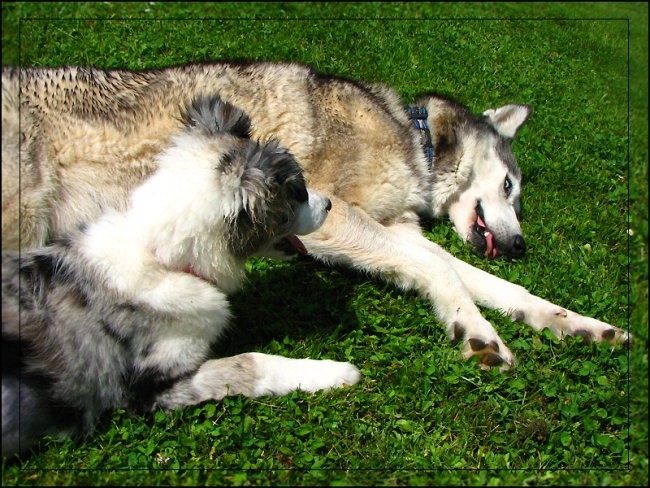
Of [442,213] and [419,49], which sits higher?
[419,49]

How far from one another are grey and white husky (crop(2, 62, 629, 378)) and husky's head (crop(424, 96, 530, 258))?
11 millimetres

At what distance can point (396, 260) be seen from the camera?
466 centimetres

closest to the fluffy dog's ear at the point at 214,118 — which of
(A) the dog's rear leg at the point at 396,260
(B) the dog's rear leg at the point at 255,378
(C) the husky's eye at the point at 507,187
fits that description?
(A) the dog's rear leg at the point at 396,260

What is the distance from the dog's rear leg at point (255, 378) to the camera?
3.47 metres

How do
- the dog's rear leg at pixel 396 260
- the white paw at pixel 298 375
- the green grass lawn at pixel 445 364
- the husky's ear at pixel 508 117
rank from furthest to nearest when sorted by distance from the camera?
the husky's ear at pixel 508 117
the dog's rear leg at pixel 396 260
the white paw at pixel 298 375
the green grass lawn at pixel 445 364

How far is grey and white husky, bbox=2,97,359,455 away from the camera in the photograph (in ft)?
10.4

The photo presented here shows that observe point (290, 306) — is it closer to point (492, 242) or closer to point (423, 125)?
point (492, 242)

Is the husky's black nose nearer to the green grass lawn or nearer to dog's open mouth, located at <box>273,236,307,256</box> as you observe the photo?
the green grass lawn

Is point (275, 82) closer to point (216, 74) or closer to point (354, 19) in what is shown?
point (216, 74)

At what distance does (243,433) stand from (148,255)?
1170mm

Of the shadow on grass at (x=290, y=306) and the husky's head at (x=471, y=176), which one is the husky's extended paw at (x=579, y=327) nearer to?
the husky's head at (x=471, y=176)

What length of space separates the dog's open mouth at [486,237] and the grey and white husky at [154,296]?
7.68 feet

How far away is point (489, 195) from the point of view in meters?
5.76

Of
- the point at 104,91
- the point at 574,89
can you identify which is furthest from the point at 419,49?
the point at 104,91
